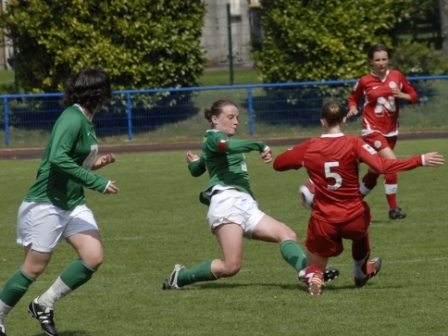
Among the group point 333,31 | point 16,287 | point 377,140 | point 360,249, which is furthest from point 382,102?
point 333,31

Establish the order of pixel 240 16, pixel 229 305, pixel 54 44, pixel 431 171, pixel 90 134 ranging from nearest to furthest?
pixel 90 134
pixel 229 305
pixel 431 171
pixel 54 44
pixel 240 16

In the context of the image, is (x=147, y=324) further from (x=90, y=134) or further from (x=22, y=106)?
(x=22, y=106)

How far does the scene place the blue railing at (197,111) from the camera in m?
24.3

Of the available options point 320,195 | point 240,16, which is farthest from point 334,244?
point 240,16

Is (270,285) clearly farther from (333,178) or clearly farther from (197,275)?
(333,178)

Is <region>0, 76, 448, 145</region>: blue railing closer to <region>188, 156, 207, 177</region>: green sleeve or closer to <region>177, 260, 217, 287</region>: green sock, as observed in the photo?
<region>188, 156, 207, 177</region>: green sleeve

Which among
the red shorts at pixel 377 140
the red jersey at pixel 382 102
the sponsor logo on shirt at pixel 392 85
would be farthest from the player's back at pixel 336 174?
the sponsor logo on shirt at pixel 392 85

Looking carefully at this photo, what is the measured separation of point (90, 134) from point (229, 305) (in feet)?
5.76

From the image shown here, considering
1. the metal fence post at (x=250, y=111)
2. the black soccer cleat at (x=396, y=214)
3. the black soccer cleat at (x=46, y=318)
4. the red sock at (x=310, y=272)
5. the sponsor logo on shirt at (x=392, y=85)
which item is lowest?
the metal fence post at (x=250, y=111)

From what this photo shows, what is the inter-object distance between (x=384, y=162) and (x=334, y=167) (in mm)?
372

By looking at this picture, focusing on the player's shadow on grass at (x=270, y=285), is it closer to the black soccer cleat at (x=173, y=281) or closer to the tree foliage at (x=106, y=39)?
the black soccer cleat at (x=173, y=281)

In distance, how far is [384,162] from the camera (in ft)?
24.1

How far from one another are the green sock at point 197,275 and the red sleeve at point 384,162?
151 centimetres

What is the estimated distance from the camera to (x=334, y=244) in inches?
303
